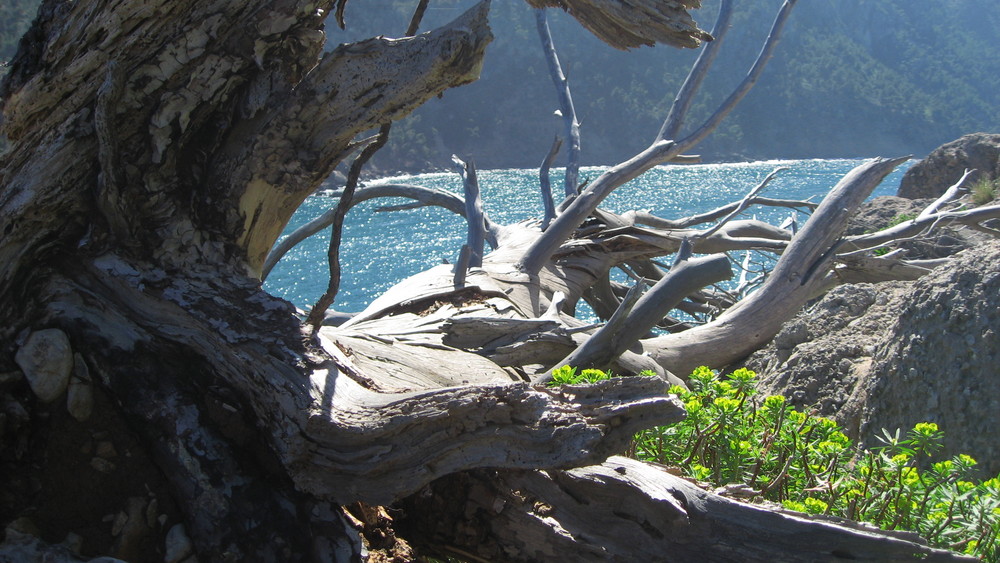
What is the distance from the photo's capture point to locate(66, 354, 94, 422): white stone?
1870 millimetres

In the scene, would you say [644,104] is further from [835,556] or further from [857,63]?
[835,556]

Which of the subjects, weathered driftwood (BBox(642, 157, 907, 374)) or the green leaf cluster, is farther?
weathered driftwood (BBox(642, 157, 907, 374))

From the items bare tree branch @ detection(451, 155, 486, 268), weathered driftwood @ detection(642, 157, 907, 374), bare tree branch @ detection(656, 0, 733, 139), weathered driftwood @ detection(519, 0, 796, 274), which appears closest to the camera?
weathered driftwood @ detection(642, 157, 907, 374)

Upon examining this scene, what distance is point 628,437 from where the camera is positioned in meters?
1.81

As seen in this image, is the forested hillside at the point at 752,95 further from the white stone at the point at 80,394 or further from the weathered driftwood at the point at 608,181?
the white stone at the point at 80,394

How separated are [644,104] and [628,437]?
63039mm

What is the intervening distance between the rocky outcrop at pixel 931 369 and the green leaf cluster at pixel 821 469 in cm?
23

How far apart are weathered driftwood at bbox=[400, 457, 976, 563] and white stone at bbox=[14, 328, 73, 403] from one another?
92cm

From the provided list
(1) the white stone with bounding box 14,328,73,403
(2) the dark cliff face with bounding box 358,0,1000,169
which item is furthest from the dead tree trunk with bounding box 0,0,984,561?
(2) the dark cliff face with bounding box 358,0,1000,169

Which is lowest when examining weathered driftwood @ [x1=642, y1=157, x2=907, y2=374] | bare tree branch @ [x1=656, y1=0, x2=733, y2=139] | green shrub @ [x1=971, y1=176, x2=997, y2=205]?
weathered driftwood @ [x1=642, y1=157, x2=907, y2=374]

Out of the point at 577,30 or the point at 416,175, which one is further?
the point at 577,30

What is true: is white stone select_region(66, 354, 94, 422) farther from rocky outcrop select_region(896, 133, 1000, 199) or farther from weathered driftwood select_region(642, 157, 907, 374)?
rocky outcrop select_region(896, 133, 1000, 199)

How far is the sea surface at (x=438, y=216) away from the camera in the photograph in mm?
18500

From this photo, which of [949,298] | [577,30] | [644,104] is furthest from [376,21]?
[949,298]
